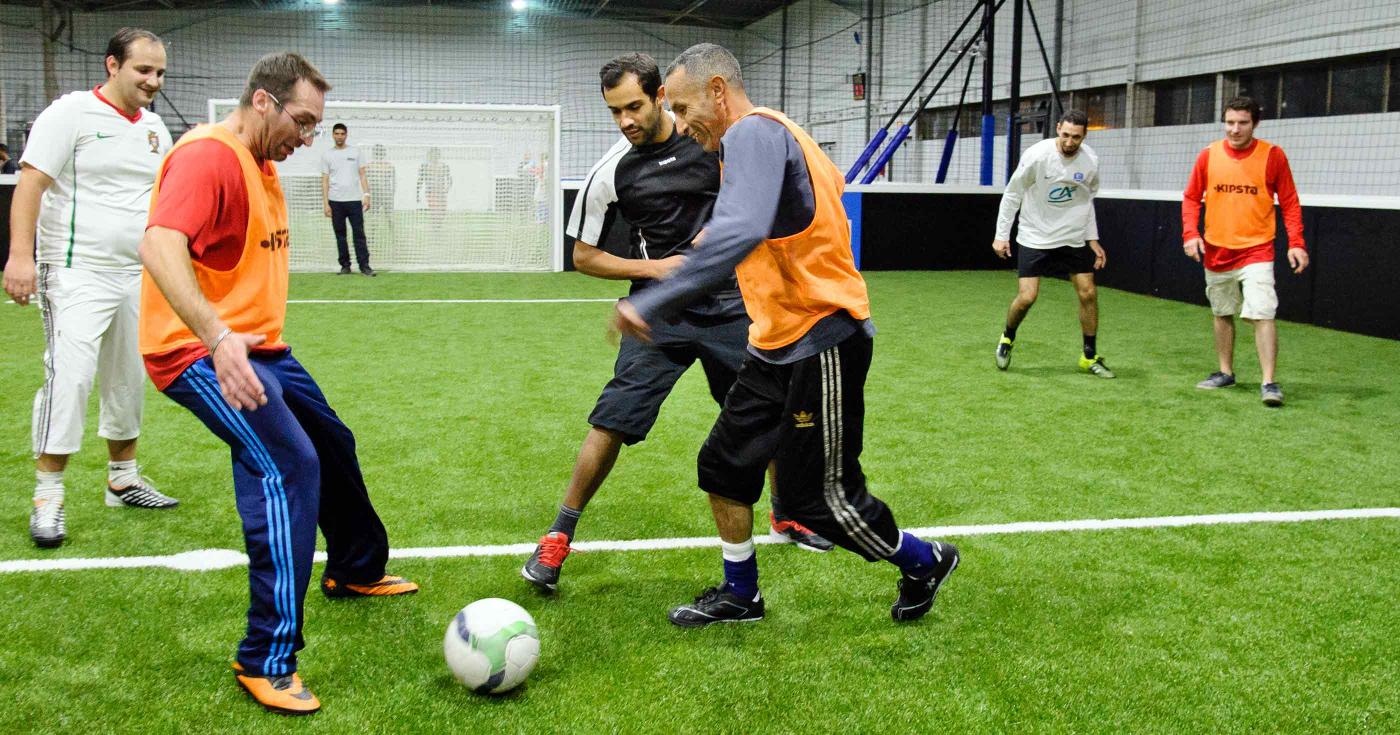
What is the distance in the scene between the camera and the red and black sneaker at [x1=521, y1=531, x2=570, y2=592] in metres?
3.88

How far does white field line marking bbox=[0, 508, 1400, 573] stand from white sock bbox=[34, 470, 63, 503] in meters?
0.33

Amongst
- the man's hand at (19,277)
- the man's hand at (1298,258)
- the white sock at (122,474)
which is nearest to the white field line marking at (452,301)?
the man's hand at (1298,258)

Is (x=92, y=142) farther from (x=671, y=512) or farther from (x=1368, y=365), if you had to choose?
(x=1368, y=365)

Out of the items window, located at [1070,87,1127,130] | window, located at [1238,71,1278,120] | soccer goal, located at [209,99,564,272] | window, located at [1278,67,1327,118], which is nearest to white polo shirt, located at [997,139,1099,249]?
window, located at [1278,67,1327,118]

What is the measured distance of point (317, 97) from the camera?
10.00 feet

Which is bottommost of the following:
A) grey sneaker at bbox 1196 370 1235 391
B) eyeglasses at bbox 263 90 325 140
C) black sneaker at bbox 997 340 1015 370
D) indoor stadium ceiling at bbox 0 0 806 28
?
grey sneaker at bbox 1196 370 1235 391

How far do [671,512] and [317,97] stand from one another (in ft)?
7.96

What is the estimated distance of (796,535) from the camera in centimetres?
446

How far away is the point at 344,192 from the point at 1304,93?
12.7 m

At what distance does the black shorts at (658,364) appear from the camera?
406cm

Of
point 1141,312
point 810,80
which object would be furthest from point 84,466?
point 810,80

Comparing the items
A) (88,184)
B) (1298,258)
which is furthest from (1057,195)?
(88,184)

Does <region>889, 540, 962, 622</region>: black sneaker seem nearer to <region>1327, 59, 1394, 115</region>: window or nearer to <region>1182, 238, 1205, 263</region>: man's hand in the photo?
<region>1182, 238, 1205, 263</region>: man's hand

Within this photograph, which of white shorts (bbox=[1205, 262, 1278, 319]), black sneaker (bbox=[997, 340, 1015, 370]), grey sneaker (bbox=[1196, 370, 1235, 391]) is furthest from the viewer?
black sneaker (bbox=[997, 340, 1015, 370])
